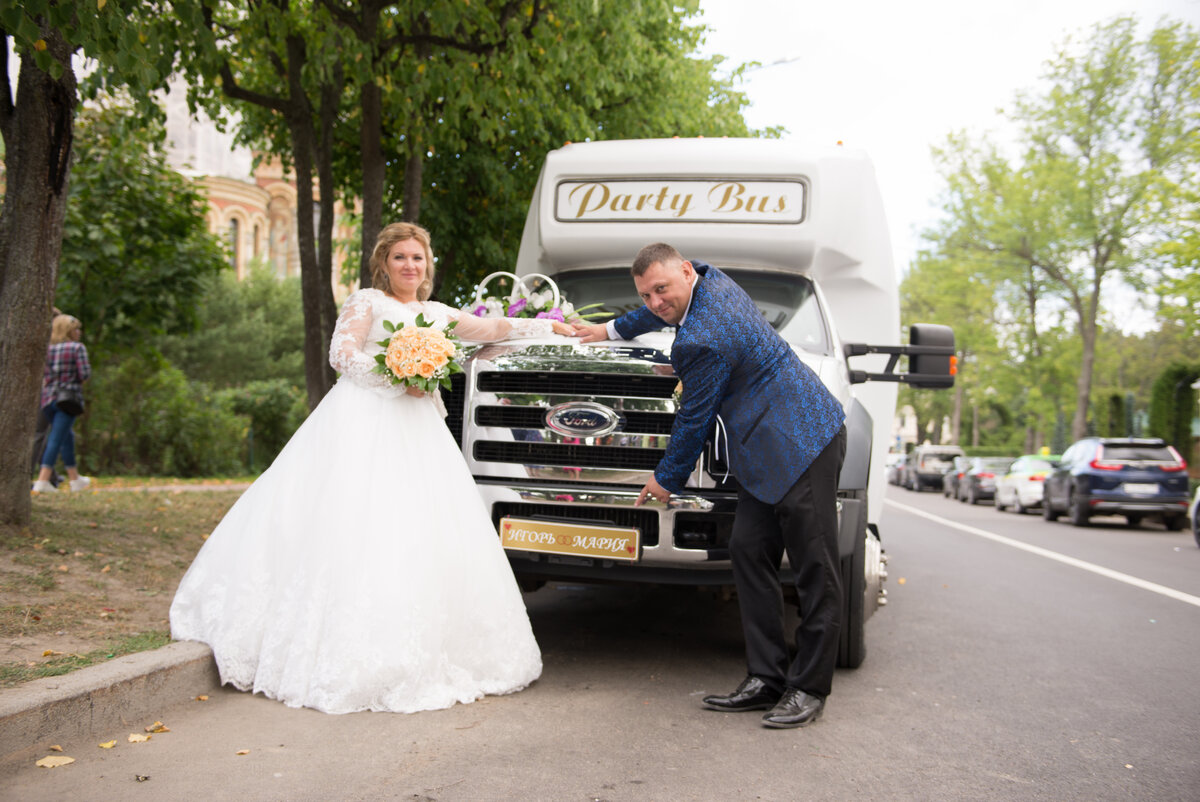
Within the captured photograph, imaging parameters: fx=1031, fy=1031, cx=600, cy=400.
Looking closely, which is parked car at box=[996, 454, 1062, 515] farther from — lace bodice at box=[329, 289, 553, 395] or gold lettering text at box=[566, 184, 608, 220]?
lace bodice at box=[329, 289, 553, 395]

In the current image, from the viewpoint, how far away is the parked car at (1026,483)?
76.0 ft

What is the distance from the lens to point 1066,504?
64.1 feet

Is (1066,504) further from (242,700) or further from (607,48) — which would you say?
(242,700)

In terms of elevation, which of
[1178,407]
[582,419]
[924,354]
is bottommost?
[582,419]

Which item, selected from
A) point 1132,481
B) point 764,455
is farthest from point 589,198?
point 1132,481

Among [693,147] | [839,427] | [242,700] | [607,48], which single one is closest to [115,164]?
[607,48]

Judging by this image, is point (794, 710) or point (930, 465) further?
point (930, 465)

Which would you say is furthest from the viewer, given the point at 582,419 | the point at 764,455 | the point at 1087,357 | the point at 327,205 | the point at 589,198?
the point at 1087,357

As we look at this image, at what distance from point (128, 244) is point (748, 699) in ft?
49.0

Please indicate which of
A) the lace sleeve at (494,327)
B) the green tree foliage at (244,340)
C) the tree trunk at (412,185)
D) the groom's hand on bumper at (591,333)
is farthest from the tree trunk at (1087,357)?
the lace sleeve at (494,327)

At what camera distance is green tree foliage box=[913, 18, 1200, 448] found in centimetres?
3189

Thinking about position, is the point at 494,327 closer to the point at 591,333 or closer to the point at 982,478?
the point at 591,333

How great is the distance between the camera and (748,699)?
4602 mm

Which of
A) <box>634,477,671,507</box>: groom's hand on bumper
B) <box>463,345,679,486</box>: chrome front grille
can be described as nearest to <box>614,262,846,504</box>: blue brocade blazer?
<box>634,477,671,507</box>: groom's hand on bumper
